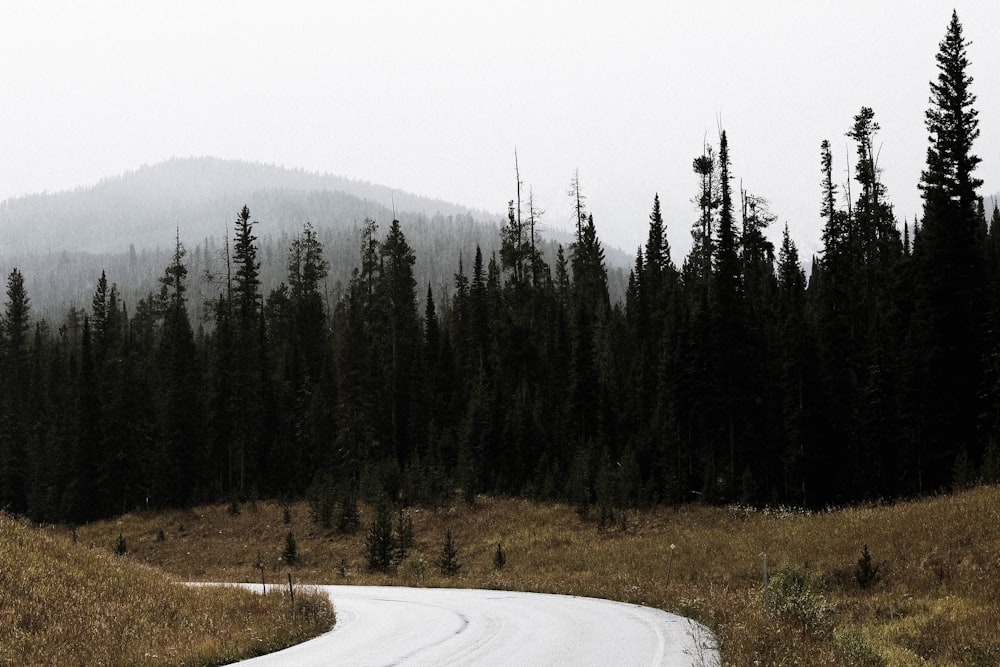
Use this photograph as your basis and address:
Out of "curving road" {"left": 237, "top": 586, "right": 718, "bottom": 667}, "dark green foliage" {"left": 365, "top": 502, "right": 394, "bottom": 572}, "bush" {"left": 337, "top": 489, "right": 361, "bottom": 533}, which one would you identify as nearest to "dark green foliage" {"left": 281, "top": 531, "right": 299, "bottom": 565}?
"bush" {"left": 337, "top": 489, "right": 361, "bottom": 533}

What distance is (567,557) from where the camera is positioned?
1286 inches

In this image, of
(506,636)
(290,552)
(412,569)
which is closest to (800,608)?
(506,636)

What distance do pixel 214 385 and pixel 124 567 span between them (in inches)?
1990

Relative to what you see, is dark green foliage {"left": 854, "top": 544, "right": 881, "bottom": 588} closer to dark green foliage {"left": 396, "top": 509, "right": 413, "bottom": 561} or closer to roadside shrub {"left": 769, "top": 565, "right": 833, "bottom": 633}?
roadside shrub {"left": 769, "top": 565, "right": 833, "bottom": 633}

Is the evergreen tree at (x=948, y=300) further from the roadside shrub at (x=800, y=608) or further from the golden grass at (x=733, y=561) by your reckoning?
the roadside shrub at (x=800, y=608)

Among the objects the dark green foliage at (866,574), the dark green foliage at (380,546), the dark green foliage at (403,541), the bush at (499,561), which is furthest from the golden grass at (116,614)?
the dark green foliage at (403,541)

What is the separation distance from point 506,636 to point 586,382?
44902 millimetres

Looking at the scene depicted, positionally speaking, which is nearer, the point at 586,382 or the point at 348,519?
the point at 348,519

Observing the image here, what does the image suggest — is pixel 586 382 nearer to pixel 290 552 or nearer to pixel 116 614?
pixel 290 552

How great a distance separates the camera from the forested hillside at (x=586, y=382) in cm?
4175

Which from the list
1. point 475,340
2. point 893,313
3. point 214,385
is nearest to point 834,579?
point 893,313

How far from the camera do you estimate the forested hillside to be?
137 ft

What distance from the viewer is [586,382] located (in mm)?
56281

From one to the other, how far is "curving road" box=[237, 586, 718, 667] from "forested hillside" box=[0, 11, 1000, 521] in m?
22.6
